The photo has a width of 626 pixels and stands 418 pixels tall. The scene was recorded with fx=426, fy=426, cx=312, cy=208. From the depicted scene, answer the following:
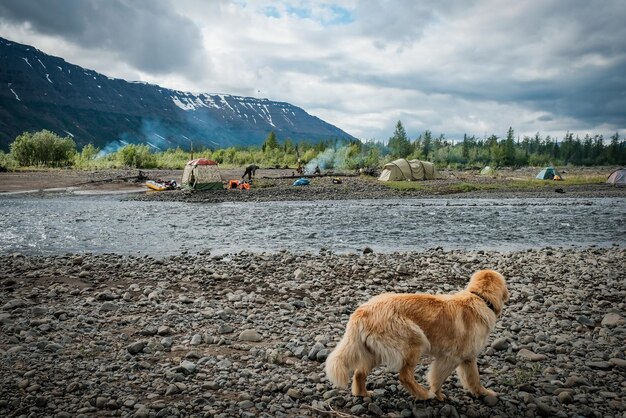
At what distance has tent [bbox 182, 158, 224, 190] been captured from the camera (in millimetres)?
42500

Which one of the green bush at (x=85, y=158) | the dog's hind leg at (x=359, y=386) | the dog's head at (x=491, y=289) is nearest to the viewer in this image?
the dog's hind leg at (x=359, y=386)

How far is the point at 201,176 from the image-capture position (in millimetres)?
42750

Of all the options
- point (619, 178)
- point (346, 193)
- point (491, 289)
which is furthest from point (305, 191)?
point (619, 178)

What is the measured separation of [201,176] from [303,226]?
905 inches

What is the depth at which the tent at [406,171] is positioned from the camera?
55.6 m

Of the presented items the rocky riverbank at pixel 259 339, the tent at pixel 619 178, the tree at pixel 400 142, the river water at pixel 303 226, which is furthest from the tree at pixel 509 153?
the rocky riverbank at pixel 259 339

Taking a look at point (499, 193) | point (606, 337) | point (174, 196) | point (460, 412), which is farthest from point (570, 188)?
point (460, 412)

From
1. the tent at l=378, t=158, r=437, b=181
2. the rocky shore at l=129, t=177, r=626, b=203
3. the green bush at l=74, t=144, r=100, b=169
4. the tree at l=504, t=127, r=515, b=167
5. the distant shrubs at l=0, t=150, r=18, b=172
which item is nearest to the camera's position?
the rocky shore at l=129, t=177, r=626, b=203

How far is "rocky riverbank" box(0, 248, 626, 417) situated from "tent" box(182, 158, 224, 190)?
29.8 m

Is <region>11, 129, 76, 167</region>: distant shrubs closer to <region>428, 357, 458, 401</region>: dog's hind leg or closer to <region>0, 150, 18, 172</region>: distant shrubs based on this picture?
<region>0, 150, 18, 172</region>: distant shrubs

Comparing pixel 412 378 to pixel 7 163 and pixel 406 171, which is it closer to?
pixel 406 171

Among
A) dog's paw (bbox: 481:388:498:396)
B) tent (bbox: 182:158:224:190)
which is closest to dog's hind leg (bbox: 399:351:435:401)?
dog's paw (bbox: 481:388:498:396)

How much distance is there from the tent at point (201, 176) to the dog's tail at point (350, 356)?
39.3 metres

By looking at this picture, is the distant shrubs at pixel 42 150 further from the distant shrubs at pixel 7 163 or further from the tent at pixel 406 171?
the tent at pixel 406 171
